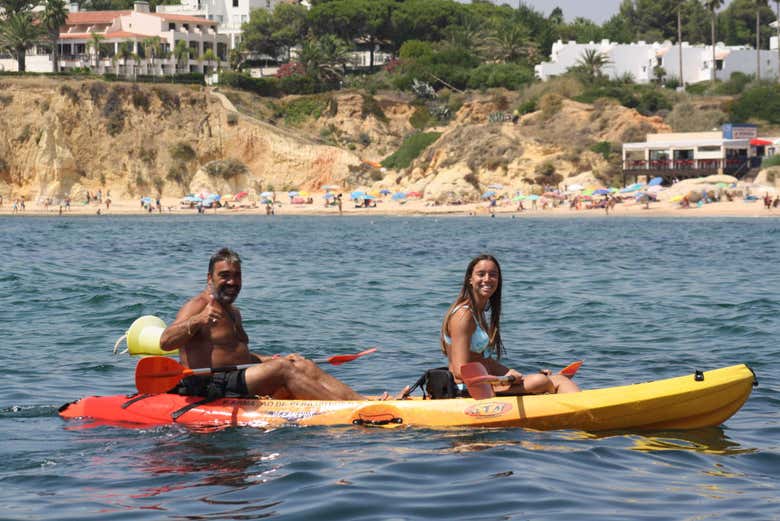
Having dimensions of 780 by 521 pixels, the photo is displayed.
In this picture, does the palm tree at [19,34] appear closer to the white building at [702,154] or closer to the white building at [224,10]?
the white building at [224,10]

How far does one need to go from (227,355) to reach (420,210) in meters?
45.8

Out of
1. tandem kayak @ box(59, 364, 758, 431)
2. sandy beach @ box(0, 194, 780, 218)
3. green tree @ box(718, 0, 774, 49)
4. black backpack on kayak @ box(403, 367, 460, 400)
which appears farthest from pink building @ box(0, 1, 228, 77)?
black backpack on kayak @ box(403, 367, 460, 400)

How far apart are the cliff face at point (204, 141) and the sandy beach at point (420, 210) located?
208 centimetres

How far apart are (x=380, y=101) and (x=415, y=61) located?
590 cm

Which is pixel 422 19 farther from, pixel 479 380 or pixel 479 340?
pixel 479 380

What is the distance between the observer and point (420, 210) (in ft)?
176

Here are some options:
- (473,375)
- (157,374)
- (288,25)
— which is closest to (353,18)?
(288,25)

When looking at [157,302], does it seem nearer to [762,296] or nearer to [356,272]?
[356,272]

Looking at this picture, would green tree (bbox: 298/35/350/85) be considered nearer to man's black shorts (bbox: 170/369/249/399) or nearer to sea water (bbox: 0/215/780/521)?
sea water (bbox: 0/215/780/521)

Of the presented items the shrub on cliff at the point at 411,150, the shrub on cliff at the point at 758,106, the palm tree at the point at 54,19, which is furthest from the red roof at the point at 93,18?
the shrub on cliff at the point at 758,106

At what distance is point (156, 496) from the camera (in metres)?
6.52

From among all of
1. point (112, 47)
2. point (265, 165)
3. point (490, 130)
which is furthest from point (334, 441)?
point (112, 47)

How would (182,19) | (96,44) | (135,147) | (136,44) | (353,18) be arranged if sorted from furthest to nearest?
(182,19), (353,18), (136,44), (96,44), (135,147)

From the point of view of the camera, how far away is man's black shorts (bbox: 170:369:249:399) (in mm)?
8055
